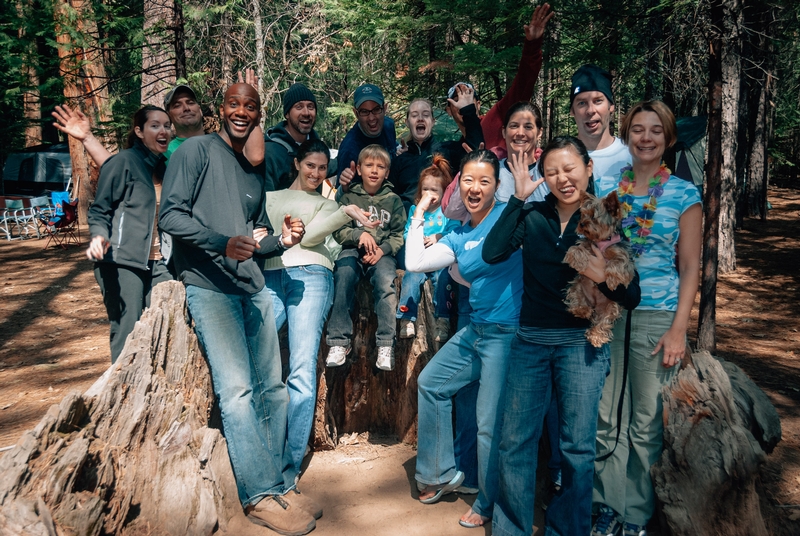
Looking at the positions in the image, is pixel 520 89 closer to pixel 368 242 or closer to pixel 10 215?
pixel 368 242

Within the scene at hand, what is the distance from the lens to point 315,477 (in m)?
4.33

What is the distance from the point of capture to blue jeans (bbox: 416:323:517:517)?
342cm

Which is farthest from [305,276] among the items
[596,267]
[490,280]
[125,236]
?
[596,267]

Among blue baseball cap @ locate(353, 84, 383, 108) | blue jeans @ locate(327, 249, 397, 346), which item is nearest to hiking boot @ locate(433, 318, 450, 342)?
blue jeans @ locate(327, 249, 397, 346)

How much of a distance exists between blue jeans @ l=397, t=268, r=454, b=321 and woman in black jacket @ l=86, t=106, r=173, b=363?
67.3 inches

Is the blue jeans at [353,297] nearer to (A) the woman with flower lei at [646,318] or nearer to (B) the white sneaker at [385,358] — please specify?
(B) the white sneaker at [385,358]

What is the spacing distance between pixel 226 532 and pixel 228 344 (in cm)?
112

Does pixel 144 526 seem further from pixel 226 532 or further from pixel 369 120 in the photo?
pixel 369 120

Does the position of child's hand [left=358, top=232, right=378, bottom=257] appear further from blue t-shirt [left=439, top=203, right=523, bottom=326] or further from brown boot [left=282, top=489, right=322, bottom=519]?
brown boot [left=282, top=489, right=322, bottom=519]

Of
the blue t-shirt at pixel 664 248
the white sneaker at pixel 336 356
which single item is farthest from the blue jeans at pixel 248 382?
the blue t-shirt at pixel 664 248

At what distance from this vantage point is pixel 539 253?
316 centimetres

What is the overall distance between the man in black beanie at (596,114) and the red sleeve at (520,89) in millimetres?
549

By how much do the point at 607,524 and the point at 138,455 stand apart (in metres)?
2.65

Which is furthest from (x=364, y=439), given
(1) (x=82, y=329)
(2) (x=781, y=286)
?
(2) (x=781, y=286)
